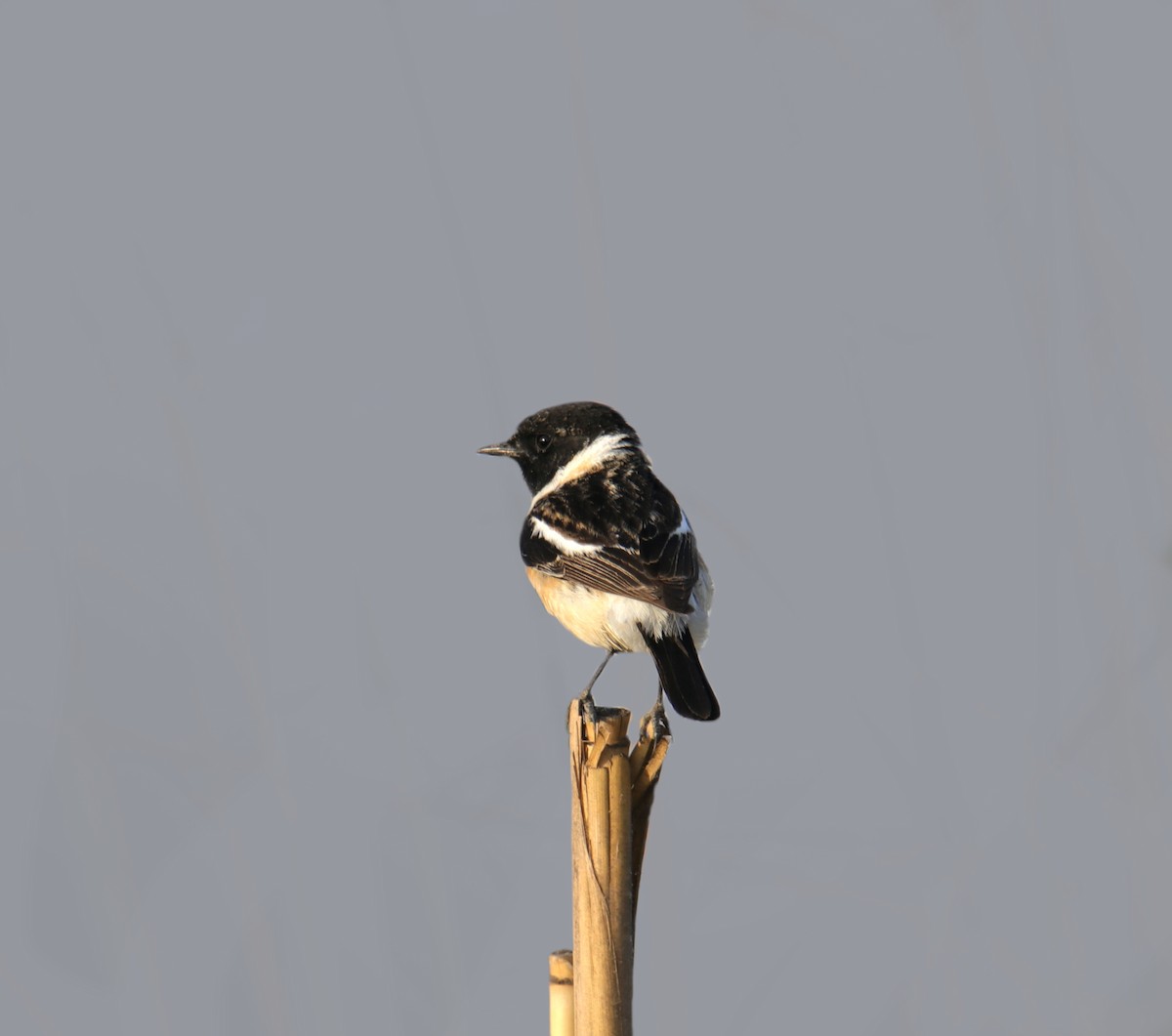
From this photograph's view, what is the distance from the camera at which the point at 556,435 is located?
7.07m

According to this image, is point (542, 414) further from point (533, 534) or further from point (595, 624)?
point (595, 624)

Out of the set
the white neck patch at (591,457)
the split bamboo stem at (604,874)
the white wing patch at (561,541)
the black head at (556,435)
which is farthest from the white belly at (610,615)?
the split bamboo stem at (604,874)

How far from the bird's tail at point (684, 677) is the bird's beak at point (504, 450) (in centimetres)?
174

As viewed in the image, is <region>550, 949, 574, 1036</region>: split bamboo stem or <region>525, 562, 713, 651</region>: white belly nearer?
<region>550, 949, 574, 1036</region>: split bamboo stem

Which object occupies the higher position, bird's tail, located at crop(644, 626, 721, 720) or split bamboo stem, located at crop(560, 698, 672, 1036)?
bird's tail, located at crop(644, 626, 721, 720)

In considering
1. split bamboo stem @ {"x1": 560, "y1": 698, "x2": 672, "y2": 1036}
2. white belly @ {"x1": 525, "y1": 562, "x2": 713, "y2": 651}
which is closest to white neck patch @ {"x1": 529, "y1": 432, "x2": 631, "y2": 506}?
white belly @ {"x1": 525, "y1": 562, "x2": 713, "y2": 651}

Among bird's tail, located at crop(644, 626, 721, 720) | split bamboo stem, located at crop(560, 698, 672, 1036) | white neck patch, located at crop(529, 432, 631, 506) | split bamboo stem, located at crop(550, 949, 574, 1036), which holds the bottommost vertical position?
split bamboo stem, located at crop(550, 949, 574, 1036)

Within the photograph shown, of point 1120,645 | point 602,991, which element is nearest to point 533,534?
point 602,991

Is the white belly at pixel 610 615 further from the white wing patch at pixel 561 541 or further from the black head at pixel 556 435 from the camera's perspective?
the black head at pixel 556 435

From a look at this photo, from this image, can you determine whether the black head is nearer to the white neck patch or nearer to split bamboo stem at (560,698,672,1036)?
the white neck patch

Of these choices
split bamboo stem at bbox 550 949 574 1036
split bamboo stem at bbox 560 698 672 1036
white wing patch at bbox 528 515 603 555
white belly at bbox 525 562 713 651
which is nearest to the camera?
split bamboo stem at bbox 560 698 672 1036

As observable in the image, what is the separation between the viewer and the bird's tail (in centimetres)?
524

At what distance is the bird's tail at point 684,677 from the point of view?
5.24 meters

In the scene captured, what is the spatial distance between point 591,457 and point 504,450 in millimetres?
505
